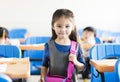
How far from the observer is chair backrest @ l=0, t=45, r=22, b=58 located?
2348 millimetres

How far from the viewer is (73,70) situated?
6.36 ft

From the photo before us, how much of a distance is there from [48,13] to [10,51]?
367cm

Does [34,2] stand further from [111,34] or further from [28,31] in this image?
[111,34]

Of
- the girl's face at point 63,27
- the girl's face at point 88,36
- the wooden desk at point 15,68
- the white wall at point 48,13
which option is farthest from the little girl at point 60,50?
the white wall at point 48,13

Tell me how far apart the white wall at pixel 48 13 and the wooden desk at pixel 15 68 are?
4.00 metres

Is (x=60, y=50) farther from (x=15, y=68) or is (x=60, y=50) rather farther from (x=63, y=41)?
(x=15, y=68)

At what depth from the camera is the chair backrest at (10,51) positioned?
2348mm

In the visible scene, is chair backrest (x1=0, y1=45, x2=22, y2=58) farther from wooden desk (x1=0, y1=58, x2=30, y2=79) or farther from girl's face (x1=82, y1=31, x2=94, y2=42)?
girl's face (x1=82, y1=31, x2=94, y2=42)

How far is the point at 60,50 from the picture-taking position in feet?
6.51

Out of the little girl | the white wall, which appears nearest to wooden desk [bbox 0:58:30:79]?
the little girl

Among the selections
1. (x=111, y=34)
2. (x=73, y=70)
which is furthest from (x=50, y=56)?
(x=111, y=34)

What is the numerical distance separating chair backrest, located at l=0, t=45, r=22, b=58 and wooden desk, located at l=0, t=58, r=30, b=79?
35 cm

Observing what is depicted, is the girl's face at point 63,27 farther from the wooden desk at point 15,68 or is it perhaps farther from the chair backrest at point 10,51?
the chair backrest at point 10,51

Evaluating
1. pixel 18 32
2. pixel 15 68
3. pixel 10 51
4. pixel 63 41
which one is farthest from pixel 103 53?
pixel 18 32
